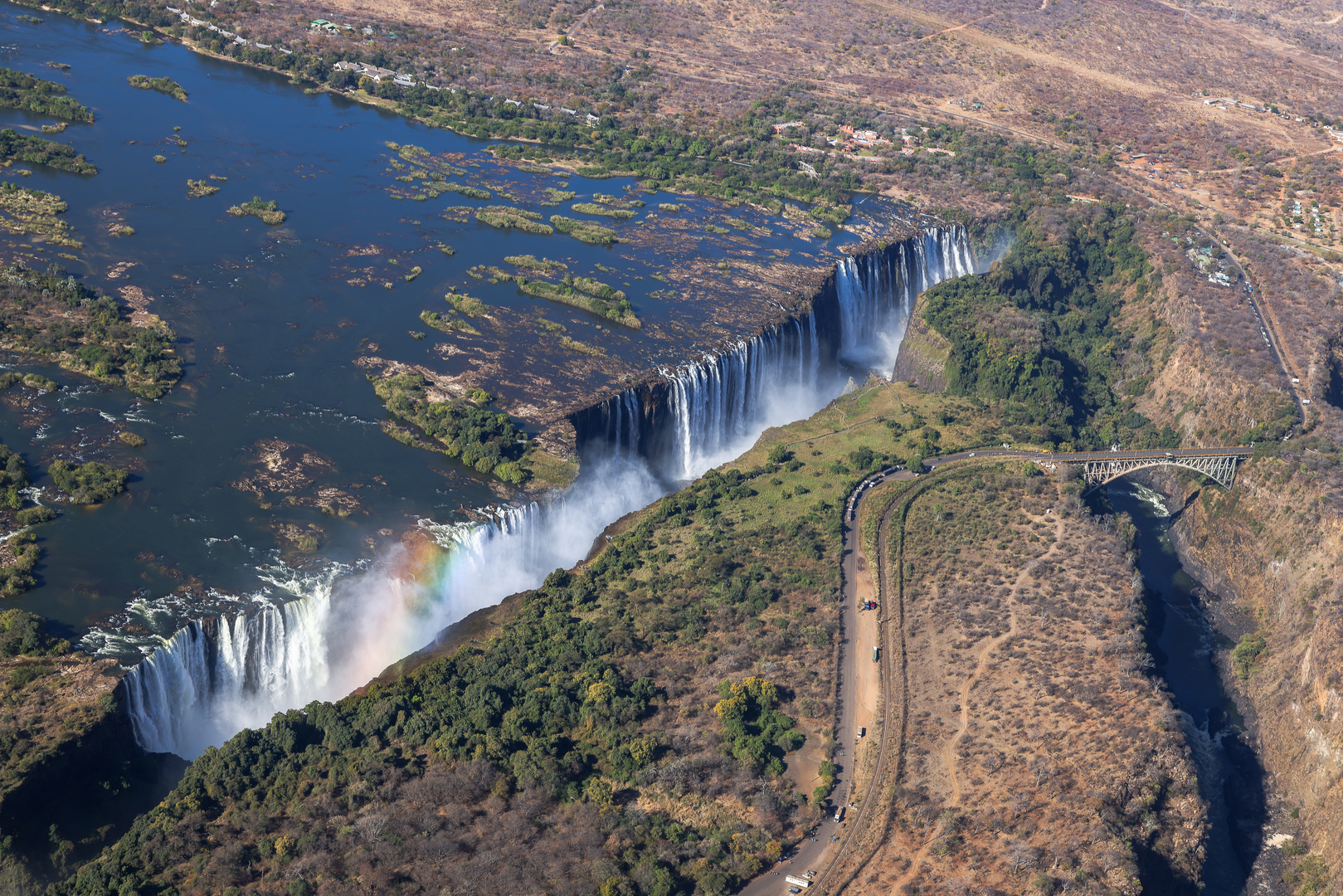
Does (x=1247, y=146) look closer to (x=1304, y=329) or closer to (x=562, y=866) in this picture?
(x=1304, y=329)

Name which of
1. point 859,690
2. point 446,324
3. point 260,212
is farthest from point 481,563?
point 260,212

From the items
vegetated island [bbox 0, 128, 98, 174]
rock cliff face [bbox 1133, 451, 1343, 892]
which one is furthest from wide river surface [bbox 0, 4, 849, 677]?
rock cliff face [bbox 1133, 451, 1343, 892]

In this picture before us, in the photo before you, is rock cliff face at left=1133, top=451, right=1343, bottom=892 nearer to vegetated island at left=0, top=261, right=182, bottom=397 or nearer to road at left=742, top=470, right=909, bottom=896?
road at left=742, top=470, right=909, bottom=896

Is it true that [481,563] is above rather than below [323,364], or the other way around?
below

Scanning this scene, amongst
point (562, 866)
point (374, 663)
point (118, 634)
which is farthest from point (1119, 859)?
point (118, 634)

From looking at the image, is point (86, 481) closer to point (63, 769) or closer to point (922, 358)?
point (63, 769)

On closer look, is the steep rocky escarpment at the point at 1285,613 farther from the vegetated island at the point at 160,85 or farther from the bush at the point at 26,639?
the vegetated island at the point at 160,85

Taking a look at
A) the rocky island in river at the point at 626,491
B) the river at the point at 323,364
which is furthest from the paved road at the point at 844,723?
the river at the point at 323,364
